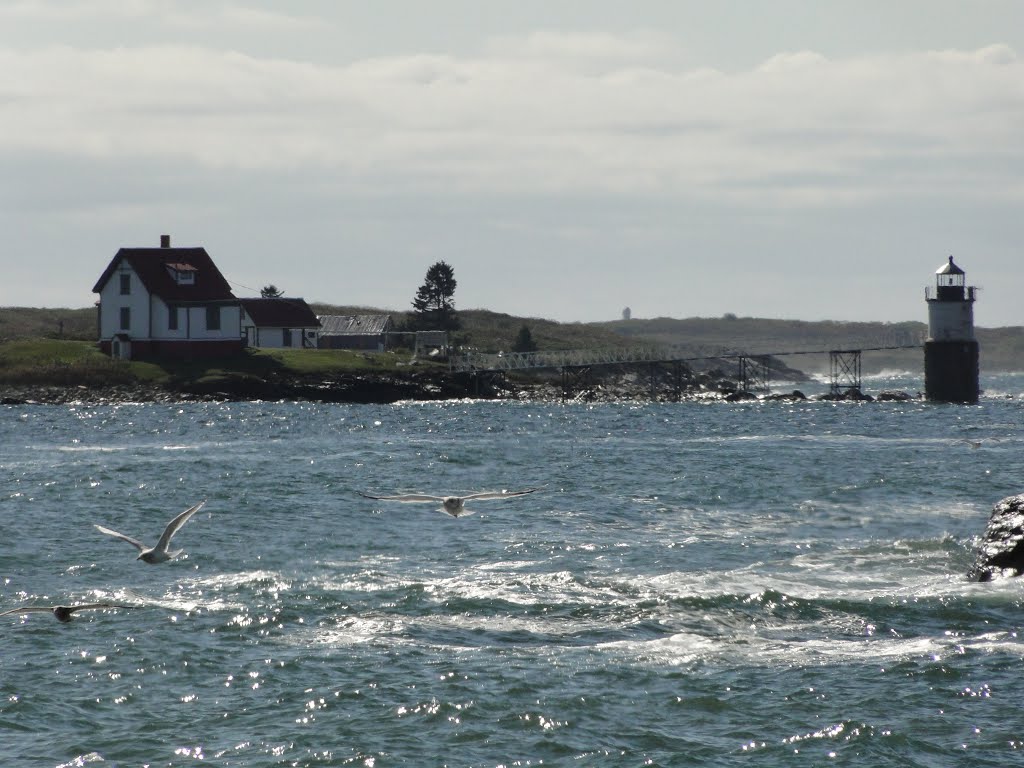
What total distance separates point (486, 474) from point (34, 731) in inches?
1239

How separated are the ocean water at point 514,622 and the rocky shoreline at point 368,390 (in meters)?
38.0

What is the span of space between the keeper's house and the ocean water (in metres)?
45.9

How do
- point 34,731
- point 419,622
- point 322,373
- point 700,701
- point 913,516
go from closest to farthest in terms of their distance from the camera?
1. point 34,731
2. point 700,701
3. point 419,622
4. point 913,516
5. point 322,373

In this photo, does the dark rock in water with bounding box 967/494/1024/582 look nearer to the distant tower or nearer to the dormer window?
the distant tower

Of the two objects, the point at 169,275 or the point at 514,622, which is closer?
the point at 514,622

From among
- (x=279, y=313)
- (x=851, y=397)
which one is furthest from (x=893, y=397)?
(x=279, y=313)

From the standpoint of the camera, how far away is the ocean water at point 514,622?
58.4 ft

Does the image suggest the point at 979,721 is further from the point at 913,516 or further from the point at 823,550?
the point at 913,516

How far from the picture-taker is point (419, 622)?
2367 centimetres

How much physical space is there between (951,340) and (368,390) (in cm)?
3820

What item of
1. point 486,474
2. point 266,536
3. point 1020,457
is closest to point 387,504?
point 266,536

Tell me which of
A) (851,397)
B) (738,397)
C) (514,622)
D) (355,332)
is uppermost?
(355,332)

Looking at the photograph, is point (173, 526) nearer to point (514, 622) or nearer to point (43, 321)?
point (514, 622)

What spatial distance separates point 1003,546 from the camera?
89.4 feet
